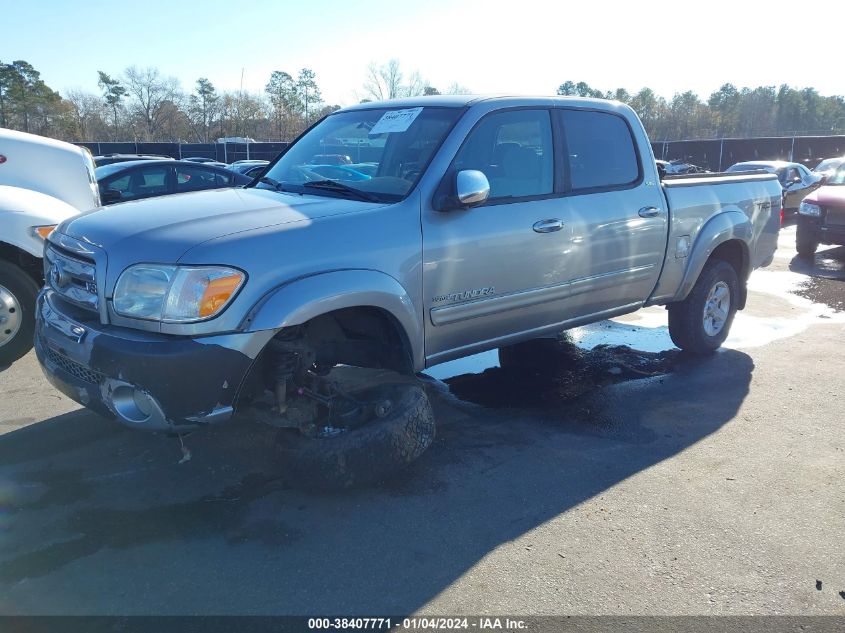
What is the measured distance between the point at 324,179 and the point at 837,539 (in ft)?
10.7

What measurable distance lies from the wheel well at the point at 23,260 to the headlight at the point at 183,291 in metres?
3.03

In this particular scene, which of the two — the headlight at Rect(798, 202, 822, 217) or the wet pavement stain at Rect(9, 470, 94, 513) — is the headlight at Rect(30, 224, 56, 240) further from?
the headlight at Rect(798, 202, 822, 217)

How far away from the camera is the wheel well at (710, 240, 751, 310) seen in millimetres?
6031

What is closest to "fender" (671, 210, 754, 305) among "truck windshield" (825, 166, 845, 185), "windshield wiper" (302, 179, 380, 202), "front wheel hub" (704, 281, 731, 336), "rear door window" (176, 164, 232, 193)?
"front wheel hub" (704, 281, 731, 336)

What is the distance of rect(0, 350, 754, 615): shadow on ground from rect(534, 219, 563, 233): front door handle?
50.5 inches

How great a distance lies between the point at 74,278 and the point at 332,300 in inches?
53.6

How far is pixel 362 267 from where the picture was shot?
11.3 feet

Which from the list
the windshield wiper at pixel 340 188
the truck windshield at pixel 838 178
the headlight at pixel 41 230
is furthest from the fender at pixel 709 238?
the truck windshield at pixel 838 178

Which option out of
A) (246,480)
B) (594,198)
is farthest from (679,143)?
(246,480)

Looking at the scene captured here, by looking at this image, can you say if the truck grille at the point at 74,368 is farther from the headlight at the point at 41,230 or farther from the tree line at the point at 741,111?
the tree line at the point at 741,111

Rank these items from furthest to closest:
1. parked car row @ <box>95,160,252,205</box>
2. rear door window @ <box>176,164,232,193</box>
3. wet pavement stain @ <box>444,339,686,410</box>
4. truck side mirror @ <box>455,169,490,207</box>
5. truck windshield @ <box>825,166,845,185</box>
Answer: truck windshield @ <box>825,166,845,185</box> → rear door window @ <box>176,164,232,193</box> → parked car row @ <box>95,160,252,205</box> → wet pavement stain @ <box>444,339,686,410</box> → truck side mirror @ <box>455,169,490,207</box>

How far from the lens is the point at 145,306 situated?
309cm

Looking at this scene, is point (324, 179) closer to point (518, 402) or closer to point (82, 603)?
point (518, 402)

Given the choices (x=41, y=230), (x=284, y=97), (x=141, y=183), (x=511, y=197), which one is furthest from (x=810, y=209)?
(x=284, y=97)
